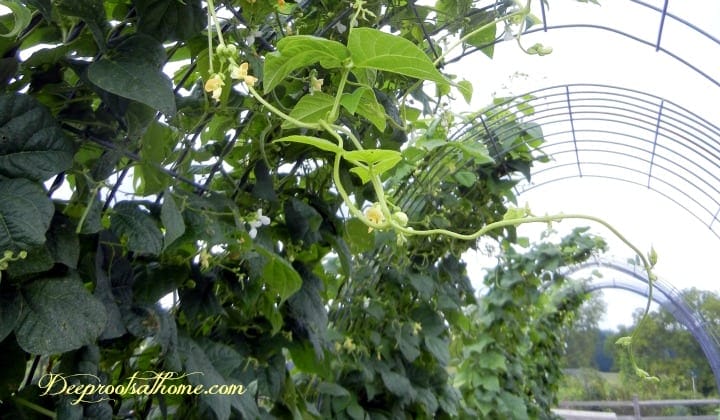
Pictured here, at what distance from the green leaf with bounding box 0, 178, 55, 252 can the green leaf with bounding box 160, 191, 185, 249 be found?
141 millimetres

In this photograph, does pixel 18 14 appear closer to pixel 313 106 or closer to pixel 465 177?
pixel 313 106

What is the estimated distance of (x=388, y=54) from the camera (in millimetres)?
605

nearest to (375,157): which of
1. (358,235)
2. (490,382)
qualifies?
(358,235)

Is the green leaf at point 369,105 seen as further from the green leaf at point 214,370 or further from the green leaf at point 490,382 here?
the green leaf at point 490,382

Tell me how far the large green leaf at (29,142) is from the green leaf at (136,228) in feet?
0.40

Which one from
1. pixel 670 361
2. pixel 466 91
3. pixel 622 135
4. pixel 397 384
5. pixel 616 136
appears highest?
pixel 670 361

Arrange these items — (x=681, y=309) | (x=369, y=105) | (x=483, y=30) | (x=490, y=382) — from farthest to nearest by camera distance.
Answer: (x=681, y=309)
(x=490, y=382)
(x=483, y=30)
(x=369, y=105)

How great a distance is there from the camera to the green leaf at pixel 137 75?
2.29 feet

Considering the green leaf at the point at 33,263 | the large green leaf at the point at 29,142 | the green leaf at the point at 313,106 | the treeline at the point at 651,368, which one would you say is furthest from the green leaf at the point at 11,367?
the treeline at the point at 651,368

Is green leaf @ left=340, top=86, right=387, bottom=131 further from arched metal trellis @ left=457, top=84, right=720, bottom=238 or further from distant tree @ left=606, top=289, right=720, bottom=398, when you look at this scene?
distant tree @ left=606, top=289, right=720, bottom=398

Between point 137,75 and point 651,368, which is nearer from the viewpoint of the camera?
point 137,75

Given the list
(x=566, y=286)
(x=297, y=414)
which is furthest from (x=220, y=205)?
(x=566, y=286)

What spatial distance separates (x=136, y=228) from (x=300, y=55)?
1.05 ft

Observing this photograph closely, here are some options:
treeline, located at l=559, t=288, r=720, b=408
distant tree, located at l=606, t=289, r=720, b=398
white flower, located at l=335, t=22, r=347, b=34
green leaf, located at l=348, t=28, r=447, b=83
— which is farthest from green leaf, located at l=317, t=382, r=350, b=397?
distant tree, located at l=606, t=289, r=720, b=398
